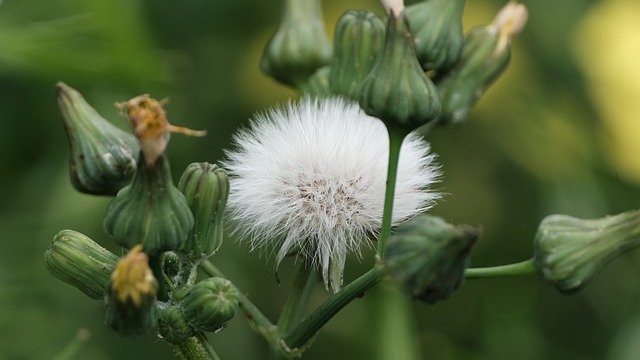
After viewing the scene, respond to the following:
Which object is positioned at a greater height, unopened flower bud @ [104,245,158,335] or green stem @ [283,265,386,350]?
unopened flower bud @ [104,245,158,335]

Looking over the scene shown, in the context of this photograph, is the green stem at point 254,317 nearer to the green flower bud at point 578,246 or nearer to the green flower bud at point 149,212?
the green flower bud at point 149,212

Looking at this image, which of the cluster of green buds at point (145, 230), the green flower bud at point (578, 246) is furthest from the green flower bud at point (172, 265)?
the green flower bud at point (578, 246)

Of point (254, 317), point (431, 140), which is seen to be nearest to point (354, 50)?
point (254, 317)

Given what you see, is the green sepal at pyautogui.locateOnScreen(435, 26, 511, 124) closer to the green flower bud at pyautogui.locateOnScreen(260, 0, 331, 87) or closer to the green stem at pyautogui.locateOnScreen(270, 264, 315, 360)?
the green flower bud at pyautogui.locateOnScreen(260, 0, 331, 87)

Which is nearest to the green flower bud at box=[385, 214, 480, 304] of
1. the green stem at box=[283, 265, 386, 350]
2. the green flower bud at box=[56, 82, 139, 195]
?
the green stem at box=[283, 265, 386, 350]

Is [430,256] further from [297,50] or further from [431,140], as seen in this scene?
[431,140]
